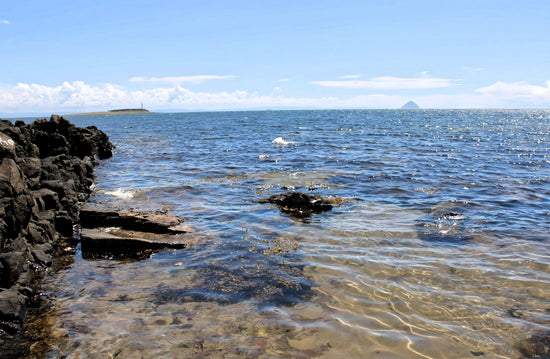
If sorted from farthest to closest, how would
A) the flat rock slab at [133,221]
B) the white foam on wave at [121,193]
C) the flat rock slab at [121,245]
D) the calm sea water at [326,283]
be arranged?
the white foam on wave at [121,193] → the flat rock slab at [133,221] → the flat rock slab at [121,245] → the calm sea water at [326,283]

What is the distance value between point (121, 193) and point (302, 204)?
7837 mm

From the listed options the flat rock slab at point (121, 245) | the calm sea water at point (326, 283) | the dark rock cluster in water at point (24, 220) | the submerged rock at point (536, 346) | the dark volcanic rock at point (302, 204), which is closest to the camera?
the submerged rock at point (536, 346)

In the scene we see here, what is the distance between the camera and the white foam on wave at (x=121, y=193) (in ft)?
46.8

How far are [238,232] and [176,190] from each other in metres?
6.53

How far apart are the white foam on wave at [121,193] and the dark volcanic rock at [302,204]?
631 cm

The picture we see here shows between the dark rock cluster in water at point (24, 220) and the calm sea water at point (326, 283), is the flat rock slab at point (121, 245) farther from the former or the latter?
the dark rock cluster in water at point (24, 220)

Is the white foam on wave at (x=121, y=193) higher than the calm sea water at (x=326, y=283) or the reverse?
higher

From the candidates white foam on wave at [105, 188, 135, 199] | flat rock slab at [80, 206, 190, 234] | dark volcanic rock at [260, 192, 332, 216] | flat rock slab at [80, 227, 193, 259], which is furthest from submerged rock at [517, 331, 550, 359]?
white foam on wave at [105, 188, 135, 199]

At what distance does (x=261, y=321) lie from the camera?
565 cm

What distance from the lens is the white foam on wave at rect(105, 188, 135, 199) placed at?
14.3 metres

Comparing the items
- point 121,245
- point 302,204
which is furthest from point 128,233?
point 302,204

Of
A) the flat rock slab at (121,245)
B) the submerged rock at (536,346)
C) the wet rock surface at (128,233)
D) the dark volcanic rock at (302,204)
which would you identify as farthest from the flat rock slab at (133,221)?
the submerged rock at (536,346)

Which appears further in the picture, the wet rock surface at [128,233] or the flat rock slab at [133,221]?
the flat rock slab at [133,221]

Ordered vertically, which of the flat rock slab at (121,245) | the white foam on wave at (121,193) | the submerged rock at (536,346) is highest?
the white foam on wave at (121,193)
